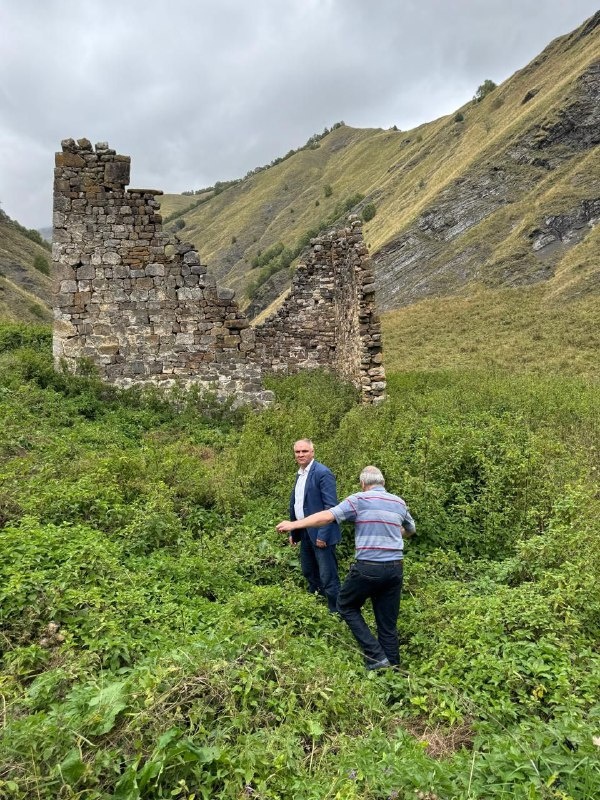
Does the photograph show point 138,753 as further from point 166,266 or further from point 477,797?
point 166,266

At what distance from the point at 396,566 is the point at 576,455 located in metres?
4.72

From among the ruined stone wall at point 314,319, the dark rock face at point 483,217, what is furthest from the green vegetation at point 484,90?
the ruined stone wall at point 314,319

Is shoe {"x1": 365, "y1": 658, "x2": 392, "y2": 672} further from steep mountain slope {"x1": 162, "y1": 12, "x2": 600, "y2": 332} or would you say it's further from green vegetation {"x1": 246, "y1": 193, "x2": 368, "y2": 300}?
green vegetation {"x1": 246, "y1": 193, "x2": 368, "y2": 300}

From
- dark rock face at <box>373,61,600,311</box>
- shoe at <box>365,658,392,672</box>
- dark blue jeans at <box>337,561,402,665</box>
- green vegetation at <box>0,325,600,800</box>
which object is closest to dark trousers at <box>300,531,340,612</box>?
green vegetation at <box>0,325,600,800</box>

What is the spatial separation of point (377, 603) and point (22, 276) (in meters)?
40.7

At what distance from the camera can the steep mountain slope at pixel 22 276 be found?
97.5 feet

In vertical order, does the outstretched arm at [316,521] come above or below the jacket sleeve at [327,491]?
below

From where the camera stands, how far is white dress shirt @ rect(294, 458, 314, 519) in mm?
5324

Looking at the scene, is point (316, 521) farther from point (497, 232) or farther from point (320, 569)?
point (497, 232)

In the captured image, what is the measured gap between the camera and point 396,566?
4.44 metres

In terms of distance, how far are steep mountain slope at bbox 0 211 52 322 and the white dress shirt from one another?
79.3ft

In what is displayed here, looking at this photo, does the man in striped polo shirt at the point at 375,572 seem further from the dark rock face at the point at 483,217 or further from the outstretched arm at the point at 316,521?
the dark rock face at the point at 483,217

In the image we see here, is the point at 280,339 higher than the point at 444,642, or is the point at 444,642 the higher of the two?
the point at 280,339

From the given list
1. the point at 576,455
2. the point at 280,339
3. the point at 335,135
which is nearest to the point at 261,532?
the point at 576,455
